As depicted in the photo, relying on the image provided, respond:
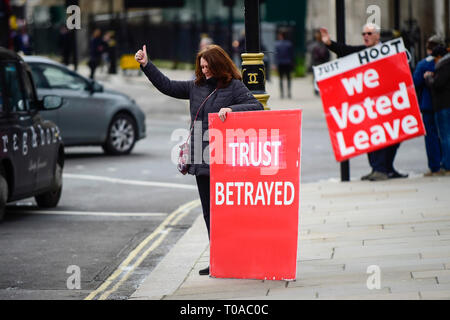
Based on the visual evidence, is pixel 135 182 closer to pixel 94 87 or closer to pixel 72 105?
pixel 72 105

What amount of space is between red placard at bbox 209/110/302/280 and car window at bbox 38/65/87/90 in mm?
10279

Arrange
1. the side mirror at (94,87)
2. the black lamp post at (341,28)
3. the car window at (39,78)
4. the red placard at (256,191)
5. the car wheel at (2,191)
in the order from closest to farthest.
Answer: the red placard at (256,191) → the car wheel at (2,191) → the black lamp post at (341,28) → the car window at (39,78) → the side mirror at (94,87)

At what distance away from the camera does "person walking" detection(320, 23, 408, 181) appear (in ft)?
43.1

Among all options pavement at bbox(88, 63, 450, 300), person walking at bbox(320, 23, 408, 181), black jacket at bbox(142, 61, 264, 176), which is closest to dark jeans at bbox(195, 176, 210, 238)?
black jacket at bbox(142, 61, 264, 176)

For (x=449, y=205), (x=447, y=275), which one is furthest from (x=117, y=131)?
(x=447, y=275)

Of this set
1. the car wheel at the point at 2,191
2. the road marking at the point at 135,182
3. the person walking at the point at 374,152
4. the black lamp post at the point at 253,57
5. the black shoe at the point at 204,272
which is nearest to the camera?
the black shoe at the point at 204,272

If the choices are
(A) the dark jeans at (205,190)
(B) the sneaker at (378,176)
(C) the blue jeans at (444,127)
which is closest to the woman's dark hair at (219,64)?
(A) the dark jeans at (205,190)

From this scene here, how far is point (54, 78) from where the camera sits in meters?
17.7

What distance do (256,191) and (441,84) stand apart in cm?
661

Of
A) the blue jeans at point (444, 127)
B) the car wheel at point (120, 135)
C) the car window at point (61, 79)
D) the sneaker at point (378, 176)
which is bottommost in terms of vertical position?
the car wheel at point (120, 135)

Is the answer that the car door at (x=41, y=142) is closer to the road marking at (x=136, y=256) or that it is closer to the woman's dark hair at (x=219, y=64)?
the road marking at (x=136, y=256)

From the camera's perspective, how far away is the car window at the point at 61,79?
1756cm

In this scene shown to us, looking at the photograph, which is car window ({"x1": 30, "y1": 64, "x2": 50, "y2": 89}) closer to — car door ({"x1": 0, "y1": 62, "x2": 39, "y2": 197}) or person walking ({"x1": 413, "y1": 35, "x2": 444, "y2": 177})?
car door ({"x1": 0, "y1": 62, "x2": 39, "y2": 197})

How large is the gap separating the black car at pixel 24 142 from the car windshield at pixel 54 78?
15.8 ft
